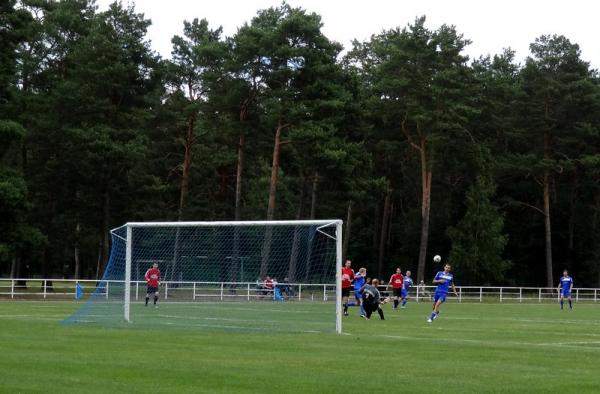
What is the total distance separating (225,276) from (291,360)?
27530 millimetres

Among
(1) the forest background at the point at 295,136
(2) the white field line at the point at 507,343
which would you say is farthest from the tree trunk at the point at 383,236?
(2) the white field line at the point at 507,343

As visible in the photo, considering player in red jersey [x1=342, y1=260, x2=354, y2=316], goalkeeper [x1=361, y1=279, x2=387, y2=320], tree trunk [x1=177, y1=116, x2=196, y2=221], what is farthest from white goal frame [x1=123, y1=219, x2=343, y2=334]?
tree trunk [x1=177, y1=116, x2=196, y2=221]

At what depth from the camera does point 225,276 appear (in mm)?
44188

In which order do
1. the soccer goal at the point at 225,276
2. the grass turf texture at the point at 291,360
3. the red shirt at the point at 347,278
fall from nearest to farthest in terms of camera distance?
the grass turf texture at the point at 291,360 < the soccer goal at the point at 225,276 < the red shirt at the point at 347,278

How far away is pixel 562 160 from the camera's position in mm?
81500

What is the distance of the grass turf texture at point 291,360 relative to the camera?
13242mm

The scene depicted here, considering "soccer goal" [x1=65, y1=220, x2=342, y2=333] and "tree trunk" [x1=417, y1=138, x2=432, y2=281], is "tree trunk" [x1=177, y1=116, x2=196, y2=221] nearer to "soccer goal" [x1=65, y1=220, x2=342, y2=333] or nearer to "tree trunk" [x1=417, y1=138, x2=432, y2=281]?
"tree trunk" [x1=417, y1=138, x2=432, y2=281]

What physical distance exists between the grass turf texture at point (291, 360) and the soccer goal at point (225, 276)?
5096 millimetres

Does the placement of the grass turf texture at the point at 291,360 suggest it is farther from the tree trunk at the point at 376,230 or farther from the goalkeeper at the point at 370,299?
the tree trunk at the point at 376,230

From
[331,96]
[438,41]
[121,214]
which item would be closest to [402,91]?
[438,41]

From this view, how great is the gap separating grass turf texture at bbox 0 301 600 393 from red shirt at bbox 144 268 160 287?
1099 cm

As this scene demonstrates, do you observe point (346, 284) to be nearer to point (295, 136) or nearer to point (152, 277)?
point (152, 277)

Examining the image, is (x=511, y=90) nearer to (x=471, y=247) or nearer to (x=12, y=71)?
(x=471, y=247)

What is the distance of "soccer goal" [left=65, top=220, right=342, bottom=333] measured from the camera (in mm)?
31484
